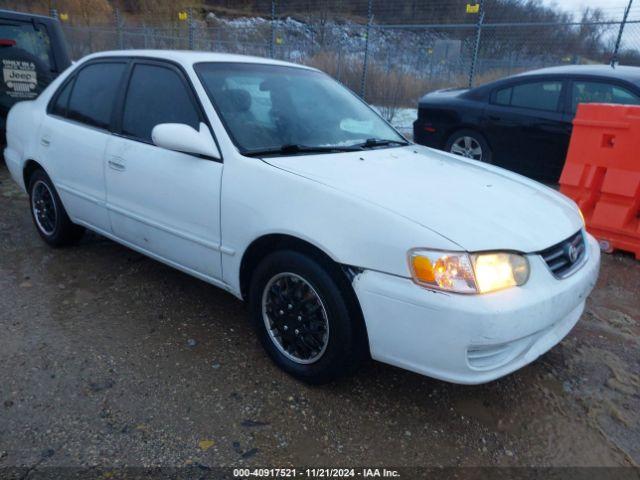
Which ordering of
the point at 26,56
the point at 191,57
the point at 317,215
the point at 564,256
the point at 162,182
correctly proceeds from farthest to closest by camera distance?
the point at 26,56 → the point at 191,57 → the point at 162,182 → the point at 564,256 → the point at 317,215

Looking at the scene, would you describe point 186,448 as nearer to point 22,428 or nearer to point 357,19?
point 22,428

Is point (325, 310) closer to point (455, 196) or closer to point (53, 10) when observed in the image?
point (455, 196)

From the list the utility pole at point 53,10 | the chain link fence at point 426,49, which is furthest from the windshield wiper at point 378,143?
the utility pole at point 53,10

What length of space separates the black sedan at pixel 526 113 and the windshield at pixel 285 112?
3.57m

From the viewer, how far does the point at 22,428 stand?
7.45 feet

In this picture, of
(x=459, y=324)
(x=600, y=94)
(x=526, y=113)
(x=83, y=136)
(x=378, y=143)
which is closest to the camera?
(x=459, y=324)

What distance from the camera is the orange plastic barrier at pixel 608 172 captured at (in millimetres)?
4473

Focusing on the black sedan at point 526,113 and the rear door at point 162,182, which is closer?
the rear door at point 162,182

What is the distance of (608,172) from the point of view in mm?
4633

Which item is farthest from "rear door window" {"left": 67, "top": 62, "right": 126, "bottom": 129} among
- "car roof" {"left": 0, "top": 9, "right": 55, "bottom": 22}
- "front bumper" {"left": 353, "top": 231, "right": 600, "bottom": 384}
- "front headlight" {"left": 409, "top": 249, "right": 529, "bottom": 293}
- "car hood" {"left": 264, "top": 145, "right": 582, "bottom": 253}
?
"car roof" {"left": 0, "top": 9, "right": 55, "bottom": 22}

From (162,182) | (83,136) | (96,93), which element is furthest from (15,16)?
(162,182)

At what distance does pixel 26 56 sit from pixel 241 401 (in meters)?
6.01

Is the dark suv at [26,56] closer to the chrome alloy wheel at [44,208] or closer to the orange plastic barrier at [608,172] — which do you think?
the chrome alloy wheel at [44,208]

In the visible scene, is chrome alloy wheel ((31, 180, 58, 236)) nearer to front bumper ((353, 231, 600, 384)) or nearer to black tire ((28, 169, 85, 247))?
black tire ((28, 169, 85, 247))
